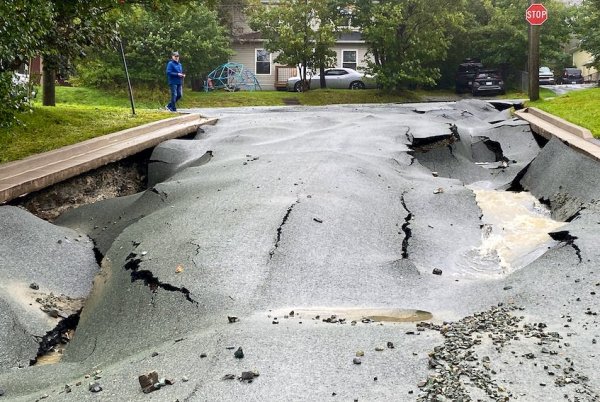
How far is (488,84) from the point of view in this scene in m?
30.7

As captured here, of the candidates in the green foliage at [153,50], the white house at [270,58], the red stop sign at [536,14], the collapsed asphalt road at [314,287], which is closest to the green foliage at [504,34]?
the white house at [270,58]

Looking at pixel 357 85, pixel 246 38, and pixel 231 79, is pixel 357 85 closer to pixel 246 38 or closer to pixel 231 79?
pixel 231 79

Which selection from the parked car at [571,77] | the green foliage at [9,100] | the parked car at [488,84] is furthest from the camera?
the parked car at [571,77]


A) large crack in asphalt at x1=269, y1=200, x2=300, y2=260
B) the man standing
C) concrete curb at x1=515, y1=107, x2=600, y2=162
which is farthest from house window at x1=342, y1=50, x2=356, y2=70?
large crack in asphalt at x1=269, y1=200, x2=300, y2=260

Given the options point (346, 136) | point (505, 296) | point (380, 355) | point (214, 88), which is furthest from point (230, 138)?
point (214, 88)

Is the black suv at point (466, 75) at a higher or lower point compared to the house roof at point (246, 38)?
lower

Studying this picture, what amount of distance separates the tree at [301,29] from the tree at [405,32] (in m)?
1.35

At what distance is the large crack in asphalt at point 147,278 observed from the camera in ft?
15.0

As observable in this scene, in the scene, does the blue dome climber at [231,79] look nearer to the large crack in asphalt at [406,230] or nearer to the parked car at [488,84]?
the parked car at [488,84]

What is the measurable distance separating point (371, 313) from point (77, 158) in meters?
5.13

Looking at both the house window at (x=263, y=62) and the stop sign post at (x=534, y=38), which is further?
the house window at (x=263, y=62)

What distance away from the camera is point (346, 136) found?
33.1 ft

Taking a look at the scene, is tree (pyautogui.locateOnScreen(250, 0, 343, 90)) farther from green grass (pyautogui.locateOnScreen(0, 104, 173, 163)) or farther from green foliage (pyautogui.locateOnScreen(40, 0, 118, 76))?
green foliage (pyautogui.locateOnScreen(40, 0, 118, 76))

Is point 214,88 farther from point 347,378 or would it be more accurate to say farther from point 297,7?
point 347,378
